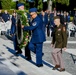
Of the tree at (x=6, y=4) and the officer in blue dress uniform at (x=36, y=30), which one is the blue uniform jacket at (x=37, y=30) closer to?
the officer in blue dress uniform at (x=36, y=30)

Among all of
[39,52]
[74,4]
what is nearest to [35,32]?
[39,52]

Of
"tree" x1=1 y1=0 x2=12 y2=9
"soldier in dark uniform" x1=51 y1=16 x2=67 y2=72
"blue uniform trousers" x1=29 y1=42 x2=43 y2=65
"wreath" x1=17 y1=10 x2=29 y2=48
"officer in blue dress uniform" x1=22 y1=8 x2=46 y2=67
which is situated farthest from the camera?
"tree" x1=1 y1=0 x2=12 y2=9

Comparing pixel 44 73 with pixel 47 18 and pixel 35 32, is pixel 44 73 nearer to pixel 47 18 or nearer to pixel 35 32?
pixel 35 32

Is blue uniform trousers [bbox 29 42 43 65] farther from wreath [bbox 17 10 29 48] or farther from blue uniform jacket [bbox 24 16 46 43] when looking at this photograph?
wreath [bbox 17 10 29 48]

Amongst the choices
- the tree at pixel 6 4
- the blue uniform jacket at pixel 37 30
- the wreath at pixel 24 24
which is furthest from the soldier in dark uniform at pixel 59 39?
the tree at pixel 6 4

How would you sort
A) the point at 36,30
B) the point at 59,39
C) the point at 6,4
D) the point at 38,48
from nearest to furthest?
1. the point at 59,39
2. the point at 36,30
3. the point at 38,48
4. the point at 6,4

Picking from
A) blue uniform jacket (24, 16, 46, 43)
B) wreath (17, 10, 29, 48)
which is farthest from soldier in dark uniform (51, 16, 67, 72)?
wreath (17, 10, 29, 48)

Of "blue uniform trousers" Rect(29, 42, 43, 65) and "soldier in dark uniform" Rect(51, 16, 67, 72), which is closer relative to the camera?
"soldier in dark uniform" Rect(51, 16, 67, 72)

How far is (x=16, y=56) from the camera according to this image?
443 inches

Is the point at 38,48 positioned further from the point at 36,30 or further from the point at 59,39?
the point at 59,39

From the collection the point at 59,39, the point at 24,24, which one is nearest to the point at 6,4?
the point at 24,24

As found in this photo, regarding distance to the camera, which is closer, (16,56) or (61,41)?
(61,41)

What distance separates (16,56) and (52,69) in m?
2.42

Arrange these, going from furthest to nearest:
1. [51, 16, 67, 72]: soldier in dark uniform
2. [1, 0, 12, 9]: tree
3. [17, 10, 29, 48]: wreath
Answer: [1, 0, 12, 9]: tree, [17, 10, 29, 48]: wreath, [51, 16, 67, 72]: soldier in dark uniform
